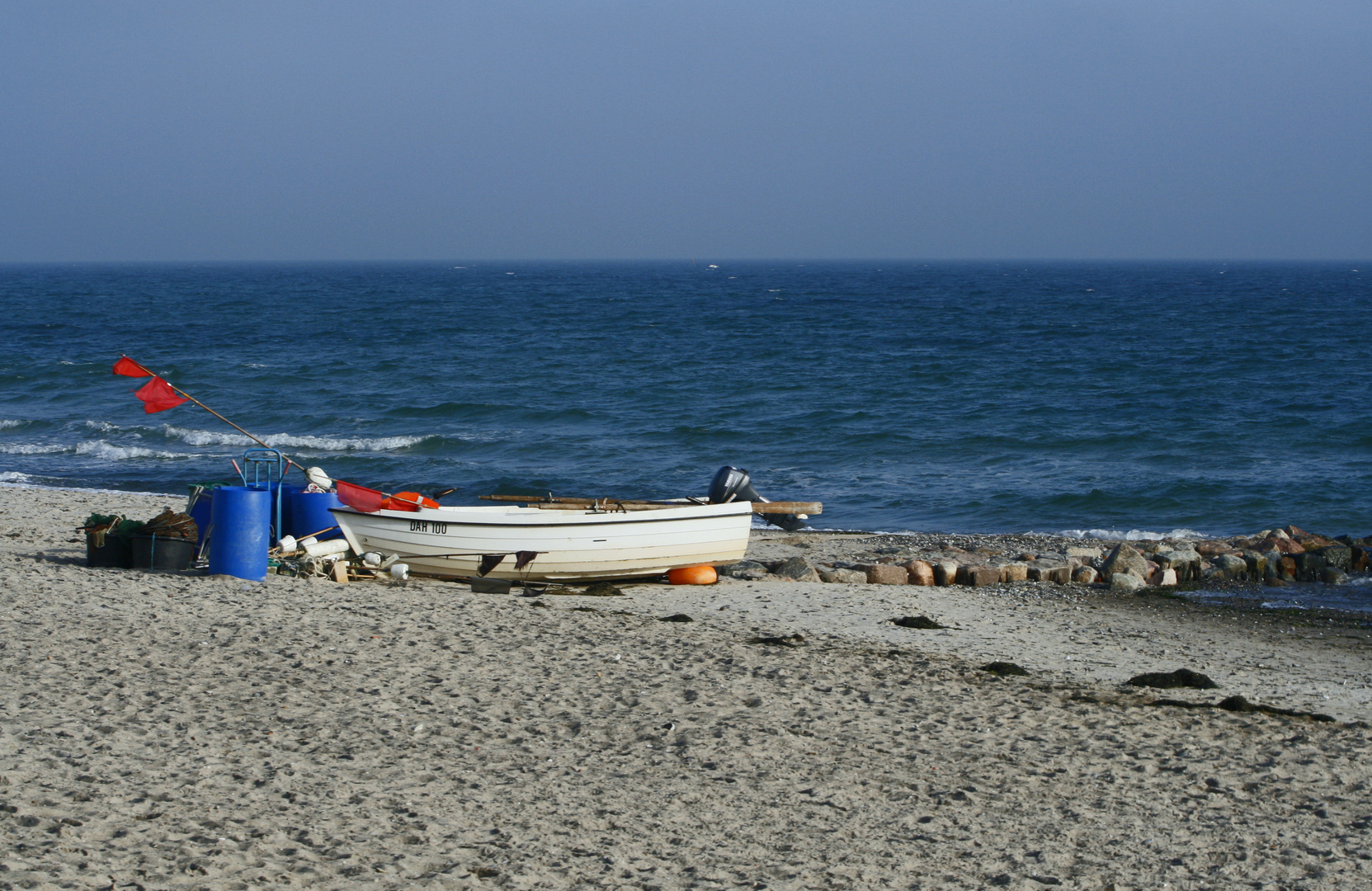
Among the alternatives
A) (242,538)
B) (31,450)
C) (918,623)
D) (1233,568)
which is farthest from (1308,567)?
(31,450)

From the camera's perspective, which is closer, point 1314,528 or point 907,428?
point 1314,528

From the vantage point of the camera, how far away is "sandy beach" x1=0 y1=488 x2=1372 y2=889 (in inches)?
228

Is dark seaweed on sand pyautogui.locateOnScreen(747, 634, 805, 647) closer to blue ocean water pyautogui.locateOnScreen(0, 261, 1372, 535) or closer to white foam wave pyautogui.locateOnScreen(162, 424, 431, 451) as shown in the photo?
blue ocean water pyautogui.locateOnScreen(0, 261, 1372, 535)

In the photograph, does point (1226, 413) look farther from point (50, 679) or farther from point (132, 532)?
point (50, 679)

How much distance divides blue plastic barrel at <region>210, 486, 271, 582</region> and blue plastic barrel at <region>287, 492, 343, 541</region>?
1321 mm

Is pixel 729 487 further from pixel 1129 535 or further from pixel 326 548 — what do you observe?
pixel 1129 535

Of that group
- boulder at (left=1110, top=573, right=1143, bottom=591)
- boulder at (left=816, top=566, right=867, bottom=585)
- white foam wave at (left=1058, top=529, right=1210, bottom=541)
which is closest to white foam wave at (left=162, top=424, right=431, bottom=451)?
boulder at (left=816, top=566, right=867, bottom=585)

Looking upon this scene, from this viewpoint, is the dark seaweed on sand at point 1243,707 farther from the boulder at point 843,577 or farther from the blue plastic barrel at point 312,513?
the blue plastic barrel at point 312,513

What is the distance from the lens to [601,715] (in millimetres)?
8039

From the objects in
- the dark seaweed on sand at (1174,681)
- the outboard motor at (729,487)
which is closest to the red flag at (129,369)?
the outboard motor at (729,487)

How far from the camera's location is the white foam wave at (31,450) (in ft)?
82.9

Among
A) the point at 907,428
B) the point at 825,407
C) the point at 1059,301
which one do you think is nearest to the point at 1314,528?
the point at 907,428

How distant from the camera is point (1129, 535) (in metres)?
18.5

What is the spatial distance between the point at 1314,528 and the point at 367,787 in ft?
55.0
